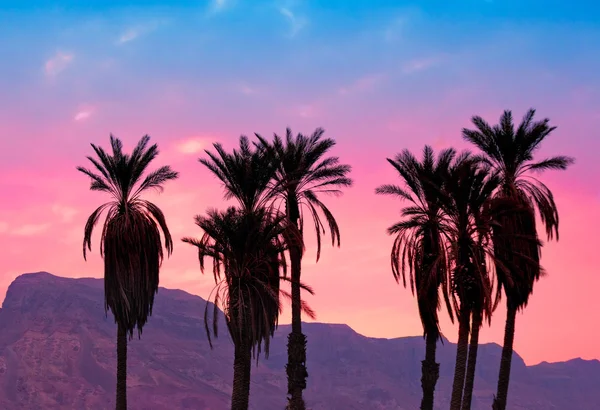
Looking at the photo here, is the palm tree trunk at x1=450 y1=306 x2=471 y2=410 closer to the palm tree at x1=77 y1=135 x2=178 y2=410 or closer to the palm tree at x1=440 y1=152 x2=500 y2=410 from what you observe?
the palm tree at x1=440 y1=152 x2=500 y2=410

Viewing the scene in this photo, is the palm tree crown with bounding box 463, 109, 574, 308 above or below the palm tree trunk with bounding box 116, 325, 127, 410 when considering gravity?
above

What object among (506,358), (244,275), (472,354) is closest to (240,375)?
(244,275)

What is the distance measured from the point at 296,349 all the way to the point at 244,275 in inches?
364

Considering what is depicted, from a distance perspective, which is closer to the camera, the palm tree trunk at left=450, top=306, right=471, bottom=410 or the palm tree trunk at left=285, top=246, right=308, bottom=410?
the palm tree trunk at left=450, top=306, right=471, bottom=410

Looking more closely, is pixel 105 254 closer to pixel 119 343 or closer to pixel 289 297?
pixel 119 343

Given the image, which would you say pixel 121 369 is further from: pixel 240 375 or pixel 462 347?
pixel 462 347

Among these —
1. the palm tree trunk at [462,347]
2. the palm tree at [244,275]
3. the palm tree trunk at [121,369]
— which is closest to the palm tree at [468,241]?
the palm tree trunk at [462,347]

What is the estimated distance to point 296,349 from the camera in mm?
56031

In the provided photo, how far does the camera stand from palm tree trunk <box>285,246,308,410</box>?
55.3 meters

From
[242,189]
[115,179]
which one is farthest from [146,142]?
[242,189]

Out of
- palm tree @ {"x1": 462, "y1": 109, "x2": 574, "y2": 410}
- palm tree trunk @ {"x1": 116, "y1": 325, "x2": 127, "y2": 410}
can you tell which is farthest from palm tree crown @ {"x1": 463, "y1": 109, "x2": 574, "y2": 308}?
palm tree trunk @ {"x1": 116, "y1": 325, "x2": 127, "y2": 410}

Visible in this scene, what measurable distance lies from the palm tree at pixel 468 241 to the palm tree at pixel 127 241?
613 inches

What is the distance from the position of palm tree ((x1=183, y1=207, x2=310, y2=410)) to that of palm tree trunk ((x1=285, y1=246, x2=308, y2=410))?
489 centimetres

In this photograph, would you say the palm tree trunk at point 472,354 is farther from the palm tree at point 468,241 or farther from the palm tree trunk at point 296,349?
the palm tree trunk at point 296,349
